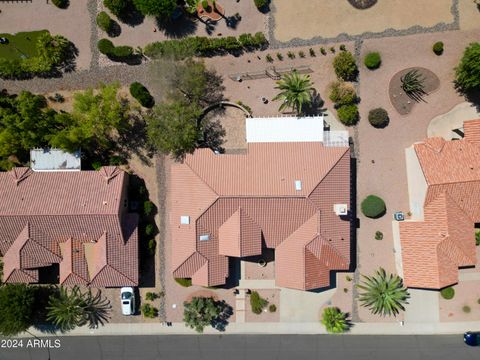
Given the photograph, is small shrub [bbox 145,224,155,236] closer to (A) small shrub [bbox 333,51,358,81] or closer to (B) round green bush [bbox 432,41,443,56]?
(A) small shrub [bbox 333,51,358,81]

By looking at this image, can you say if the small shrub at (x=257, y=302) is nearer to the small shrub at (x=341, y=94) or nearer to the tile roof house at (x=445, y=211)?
Result: the tile roof house at (x=445, y=211)

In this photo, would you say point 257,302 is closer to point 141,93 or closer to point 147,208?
point 147,208

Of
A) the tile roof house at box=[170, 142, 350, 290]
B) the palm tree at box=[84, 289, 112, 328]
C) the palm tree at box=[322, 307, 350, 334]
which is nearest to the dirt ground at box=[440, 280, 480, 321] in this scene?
the palm tree at box=[322, 307, 350, 334]

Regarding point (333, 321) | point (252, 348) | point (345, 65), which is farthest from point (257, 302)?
point (345, 65)

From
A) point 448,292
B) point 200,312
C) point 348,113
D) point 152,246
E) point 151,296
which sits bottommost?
point 200,312

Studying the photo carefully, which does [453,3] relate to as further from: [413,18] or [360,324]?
[360,324]

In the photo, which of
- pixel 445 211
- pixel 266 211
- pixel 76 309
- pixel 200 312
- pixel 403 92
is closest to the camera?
pixel 266 211

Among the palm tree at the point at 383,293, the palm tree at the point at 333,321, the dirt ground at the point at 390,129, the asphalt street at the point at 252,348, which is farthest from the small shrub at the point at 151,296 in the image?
the dirt ground at the point at 390,129
